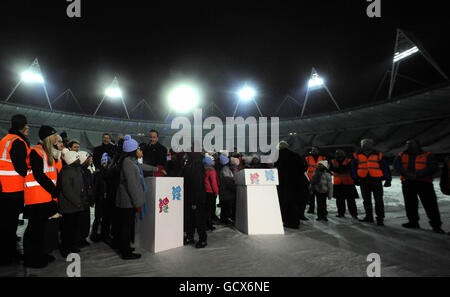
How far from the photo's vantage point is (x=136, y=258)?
9.48 ft

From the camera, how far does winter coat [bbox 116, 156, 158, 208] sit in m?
2.91

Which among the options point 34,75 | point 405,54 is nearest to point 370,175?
point 405,54

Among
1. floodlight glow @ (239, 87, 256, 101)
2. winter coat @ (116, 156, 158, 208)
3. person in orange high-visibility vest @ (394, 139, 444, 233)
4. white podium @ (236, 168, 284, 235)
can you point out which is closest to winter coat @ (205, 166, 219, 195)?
white podium @ (236, 168, 284, 235)

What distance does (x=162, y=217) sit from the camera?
10.7 feet

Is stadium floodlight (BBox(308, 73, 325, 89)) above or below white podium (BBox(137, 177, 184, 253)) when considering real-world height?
above

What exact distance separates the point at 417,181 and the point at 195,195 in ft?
15.3

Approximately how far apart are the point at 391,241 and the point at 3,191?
225 inches

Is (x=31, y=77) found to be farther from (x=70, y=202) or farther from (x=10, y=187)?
(x=70, y=202)

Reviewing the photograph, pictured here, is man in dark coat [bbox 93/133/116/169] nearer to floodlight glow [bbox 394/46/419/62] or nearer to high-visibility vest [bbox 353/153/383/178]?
high-visibility vest [bbox 353/153/383/178]

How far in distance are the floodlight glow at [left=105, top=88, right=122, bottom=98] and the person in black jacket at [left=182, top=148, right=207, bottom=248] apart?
96.0ft

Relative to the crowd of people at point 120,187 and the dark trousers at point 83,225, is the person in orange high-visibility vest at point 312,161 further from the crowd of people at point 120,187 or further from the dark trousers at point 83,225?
the dark trousers at point 83,225

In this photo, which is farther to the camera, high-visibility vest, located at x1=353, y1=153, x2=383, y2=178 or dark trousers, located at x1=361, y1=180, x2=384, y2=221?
high-visibility vest, located at x1=353, y1=153, x2=383, y2=178
